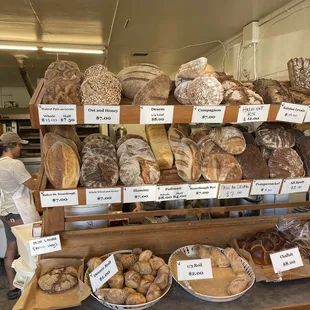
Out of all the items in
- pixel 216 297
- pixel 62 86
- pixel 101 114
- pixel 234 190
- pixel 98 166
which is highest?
pixel 62 86

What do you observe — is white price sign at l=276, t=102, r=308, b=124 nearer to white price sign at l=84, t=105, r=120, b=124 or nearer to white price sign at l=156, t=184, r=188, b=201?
white price sign at l=156, t=184, r=188, b=201

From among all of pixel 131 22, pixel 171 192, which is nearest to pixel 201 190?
pixel 171 192

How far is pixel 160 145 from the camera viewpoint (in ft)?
4.03

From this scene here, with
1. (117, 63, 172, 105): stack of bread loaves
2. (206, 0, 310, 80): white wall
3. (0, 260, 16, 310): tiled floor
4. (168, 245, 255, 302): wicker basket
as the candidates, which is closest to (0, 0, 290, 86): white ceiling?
(206, 0, 310, 80): white wall

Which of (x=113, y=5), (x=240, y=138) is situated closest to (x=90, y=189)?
(x=240, y=138)

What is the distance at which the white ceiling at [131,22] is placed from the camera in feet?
7.52

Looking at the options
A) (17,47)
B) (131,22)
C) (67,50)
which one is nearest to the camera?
(131,22)

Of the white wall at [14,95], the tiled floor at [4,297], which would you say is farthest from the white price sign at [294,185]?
the white wall at [14,95]

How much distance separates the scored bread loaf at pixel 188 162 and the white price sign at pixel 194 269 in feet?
1.12

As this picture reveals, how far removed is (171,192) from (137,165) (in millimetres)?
166

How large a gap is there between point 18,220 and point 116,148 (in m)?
1.77

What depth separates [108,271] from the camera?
104cm

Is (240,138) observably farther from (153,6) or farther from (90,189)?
(153,6)

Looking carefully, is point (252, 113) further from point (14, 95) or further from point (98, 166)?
point (14, 95)
